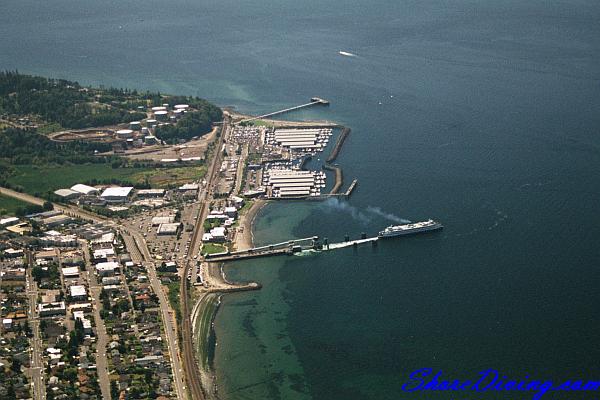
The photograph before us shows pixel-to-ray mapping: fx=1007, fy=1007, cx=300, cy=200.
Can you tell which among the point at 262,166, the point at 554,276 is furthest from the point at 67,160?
the point at 554,276

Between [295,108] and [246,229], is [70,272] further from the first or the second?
[295,108]

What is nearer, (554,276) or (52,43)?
(554,276)

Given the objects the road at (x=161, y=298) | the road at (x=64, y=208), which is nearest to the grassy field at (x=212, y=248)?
the road at (x=161, y=298)

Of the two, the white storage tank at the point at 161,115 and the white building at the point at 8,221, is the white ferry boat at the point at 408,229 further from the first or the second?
the white storage tank at the point at 161,115

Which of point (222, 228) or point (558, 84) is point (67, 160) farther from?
point (558, 84)

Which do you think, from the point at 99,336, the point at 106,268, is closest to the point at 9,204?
the point at 106,268

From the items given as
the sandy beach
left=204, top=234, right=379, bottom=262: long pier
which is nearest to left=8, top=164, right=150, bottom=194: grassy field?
the sandy beach

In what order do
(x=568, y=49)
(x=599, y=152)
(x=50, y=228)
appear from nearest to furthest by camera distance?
1. (x=50, y=228)
2. (x=599, y=152)
3. (x=568, y=49)
